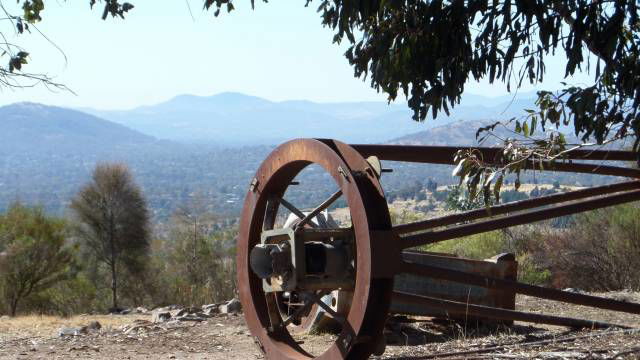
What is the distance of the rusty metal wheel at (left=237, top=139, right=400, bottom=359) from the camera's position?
5.71 meters

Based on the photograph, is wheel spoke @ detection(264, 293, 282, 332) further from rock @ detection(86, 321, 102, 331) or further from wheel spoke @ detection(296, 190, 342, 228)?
rock @ detection(86, 321, 102, 331)

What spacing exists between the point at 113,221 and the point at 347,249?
42472mm

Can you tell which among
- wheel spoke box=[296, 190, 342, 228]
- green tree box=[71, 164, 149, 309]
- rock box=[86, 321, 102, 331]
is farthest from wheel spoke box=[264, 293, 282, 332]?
green tree box=[71, 164, 149, 309]

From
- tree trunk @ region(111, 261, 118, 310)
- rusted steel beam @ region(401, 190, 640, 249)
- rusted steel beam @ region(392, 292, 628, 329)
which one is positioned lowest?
tree trunk @ region(111, 261, 118, 310)

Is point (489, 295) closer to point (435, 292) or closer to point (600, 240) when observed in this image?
point (435, 292)

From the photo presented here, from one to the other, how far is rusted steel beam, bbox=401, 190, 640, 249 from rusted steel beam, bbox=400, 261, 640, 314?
20cm

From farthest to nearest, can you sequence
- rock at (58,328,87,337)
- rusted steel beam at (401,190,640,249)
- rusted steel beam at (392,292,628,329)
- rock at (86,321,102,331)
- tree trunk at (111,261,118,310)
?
tree trunk at (111,261,118,310), rock at (86,321,102,331), rock at (58,328,87,337), rusted steel beam at (392,292,628,329), rusted steel beam at (401,190,640,249)

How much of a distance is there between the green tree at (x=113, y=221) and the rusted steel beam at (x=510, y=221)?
134 feet

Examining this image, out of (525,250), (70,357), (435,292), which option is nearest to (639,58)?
(435,292)

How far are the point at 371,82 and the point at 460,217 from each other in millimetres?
1702

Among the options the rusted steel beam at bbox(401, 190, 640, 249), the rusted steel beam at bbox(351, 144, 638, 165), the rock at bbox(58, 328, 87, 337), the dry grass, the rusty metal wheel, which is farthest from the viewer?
the dry grass

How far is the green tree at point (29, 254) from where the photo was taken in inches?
1523

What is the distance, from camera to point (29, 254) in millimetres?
39312

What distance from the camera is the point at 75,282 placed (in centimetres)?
4344
